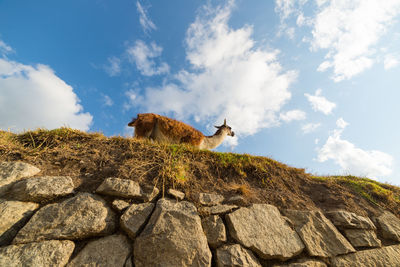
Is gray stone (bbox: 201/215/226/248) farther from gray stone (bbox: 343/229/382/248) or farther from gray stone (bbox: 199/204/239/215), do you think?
gray stone (bbox: 343/229/382/248)

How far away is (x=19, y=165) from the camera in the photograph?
254cm

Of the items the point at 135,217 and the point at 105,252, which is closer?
the point at 105,252

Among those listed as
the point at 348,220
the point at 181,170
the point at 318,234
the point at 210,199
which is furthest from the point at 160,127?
the point at 348,220

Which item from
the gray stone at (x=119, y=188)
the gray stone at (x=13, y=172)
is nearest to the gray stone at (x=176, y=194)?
the gray stone at (x=119, y=188)

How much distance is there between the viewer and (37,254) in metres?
1.85

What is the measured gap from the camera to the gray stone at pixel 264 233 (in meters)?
2.42

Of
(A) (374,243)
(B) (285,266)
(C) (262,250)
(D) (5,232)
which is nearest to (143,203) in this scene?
(D) (5,232)

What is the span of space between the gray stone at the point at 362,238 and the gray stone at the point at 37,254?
173 inches

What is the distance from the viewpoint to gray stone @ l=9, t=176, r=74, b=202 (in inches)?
88.0

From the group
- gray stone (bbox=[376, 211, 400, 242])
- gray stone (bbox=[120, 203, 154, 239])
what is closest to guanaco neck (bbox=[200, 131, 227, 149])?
gray stone (bbox=[120, 203, 154, 239])

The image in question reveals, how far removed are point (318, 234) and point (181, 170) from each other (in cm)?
256

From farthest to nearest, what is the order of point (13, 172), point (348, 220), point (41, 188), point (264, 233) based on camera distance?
point (348, 220) < point (264, 233) < point (13, 172) < point (41, 188)

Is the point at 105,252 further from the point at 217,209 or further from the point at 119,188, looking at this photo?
the point at 217,209

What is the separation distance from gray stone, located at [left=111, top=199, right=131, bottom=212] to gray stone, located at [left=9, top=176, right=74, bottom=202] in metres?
0.64
